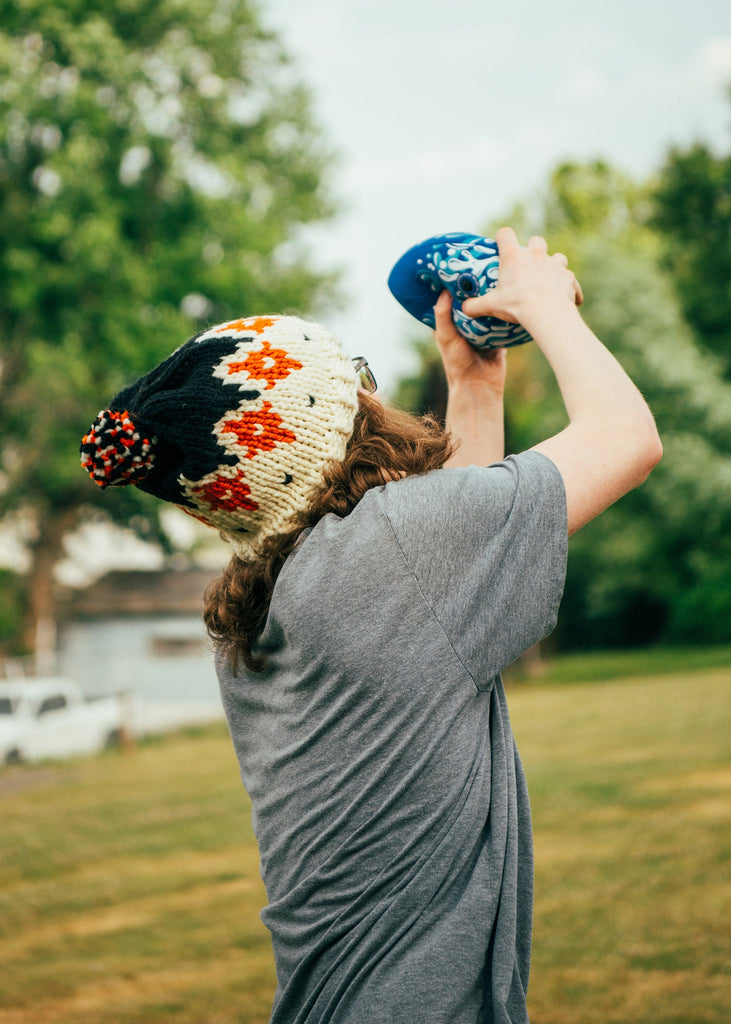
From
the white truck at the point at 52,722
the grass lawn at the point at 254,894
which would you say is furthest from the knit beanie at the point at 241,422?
the white truck at the point at 52,722

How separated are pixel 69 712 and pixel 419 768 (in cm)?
1845

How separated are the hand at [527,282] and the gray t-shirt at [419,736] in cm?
27

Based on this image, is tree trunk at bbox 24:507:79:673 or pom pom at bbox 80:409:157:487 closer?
pom pom at bbox 80:409:157:487

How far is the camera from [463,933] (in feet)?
Answer: 4.83

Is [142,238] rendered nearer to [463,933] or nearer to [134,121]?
[134,121]

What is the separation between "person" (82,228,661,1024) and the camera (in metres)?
1.46

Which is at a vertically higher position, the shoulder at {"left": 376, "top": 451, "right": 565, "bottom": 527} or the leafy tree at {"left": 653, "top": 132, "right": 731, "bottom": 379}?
the leafy tree at {"left": 653, "top": 132, "right": 731, "bottom": 379}

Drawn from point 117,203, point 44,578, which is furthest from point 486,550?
point 44,578

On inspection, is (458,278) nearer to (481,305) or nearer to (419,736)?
(481,305)

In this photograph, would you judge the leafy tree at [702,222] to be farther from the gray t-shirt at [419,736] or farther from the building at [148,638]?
the gray t-shirt at [419,736]

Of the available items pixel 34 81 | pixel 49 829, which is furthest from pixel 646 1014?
pixel 34 81

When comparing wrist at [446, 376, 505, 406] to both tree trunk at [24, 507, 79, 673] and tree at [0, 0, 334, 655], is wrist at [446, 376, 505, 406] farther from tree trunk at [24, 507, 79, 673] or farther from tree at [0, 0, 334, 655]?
tree trunk at [24, 507, 79, 673]

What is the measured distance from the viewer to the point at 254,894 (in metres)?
7.15

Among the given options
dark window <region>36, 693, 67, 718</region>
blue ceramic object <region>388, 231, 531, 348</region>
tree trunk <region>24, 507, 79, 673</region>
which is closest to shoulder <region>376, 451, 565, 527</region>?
blue ceramic object <region>388, 231, 531, 348</region>
